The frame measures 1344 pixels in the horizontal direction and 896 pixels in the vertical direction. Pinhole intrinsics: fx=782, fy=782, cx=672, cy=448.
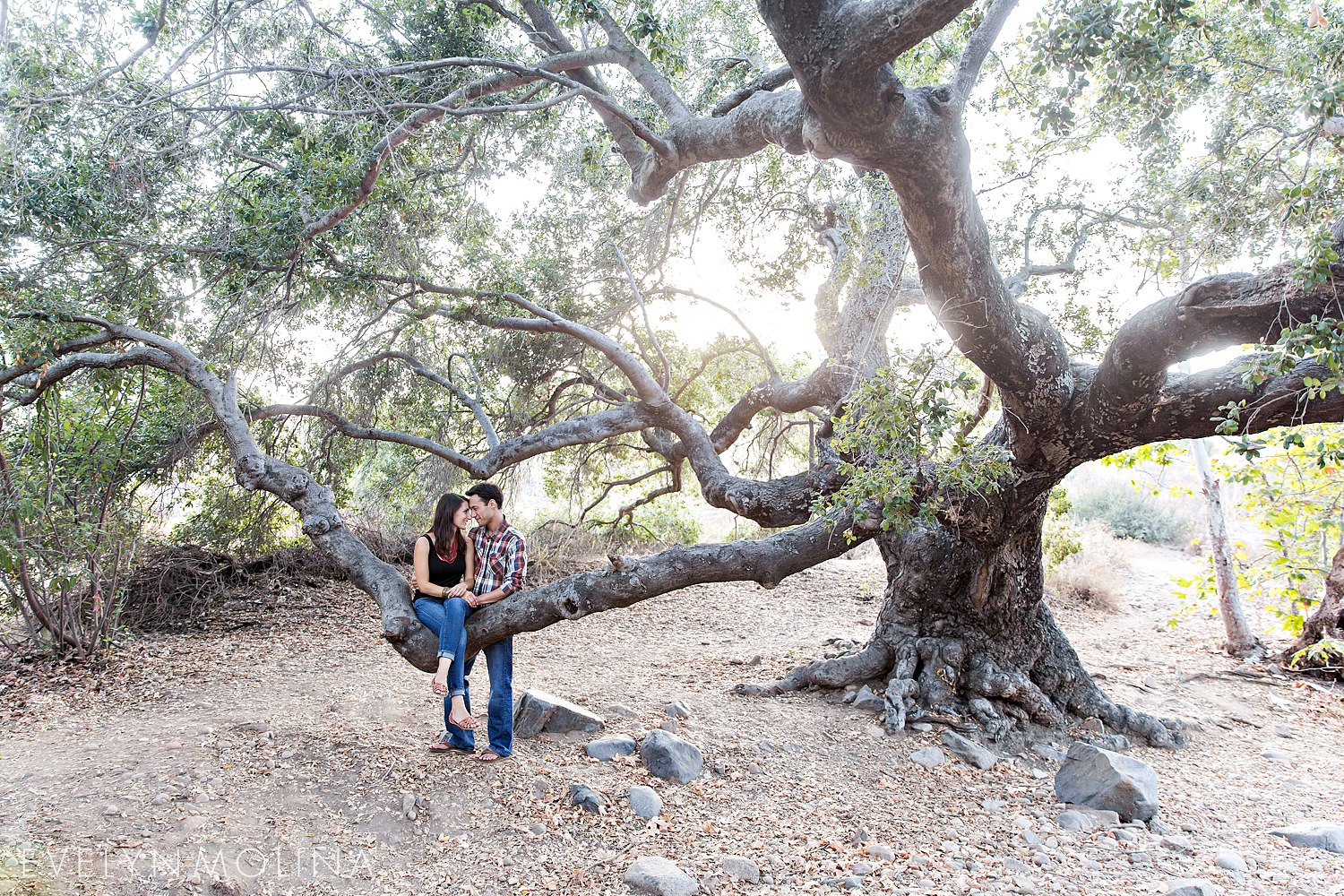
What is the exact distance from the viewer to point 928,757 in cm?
447

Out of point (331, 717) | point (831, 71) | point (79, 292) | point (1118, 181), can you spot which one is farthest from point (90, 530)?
point (1118, 181)

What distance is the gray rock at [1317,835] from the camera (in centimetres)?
353

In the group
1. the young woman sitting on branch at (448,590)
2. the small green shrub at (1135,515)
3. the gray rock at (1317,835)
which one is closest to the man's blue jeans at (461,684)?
the young woman sitting on branch at (448,590)

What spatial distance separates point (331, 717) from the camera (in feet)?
15.3

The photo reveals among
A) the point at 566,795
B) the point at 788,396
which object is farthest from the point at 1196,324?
the point at 566,795

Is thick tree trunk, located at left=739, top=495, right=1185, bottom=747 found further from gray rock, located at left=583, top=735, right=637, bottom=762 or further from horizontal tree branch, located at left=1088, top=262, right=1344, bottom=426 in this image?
gray rock, located at left=583, top=735, right=637, bottom=762

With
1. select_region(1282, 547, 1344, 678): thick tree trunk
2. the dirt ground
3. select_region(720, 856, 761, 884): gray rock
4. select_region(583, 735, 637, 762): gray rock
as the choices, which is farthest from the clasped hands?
select_region(1282, 547, 1344, 678): thick tree trunk

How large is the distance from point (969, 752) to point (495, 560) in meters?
2.93

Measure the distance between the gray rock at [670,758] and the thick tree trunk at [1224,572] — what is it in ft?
18.1

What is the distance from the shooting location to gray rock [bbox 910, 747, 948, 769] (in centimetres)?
441

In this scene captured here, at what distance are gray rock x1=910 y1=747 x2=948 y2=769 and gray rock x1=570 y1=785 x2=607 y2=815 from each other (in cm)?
188

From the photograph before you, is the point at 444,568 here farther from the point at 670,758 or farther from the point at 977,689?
the point at 977,689

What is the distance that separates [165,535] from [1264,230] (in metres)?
9.37

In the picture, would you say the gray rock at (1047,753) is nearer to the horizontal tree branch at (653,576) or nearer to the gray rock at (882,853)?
the horizontal tree branch at (653,576)
